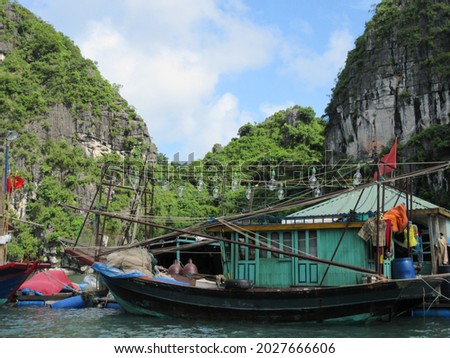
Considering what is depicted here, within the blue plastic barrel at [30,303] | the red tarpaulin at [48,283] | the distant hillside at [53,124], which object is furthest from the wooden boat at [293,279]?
the distant hillside at [53,124]

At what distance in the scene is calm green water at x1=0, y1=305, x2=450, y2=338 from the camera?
10695 millimetres

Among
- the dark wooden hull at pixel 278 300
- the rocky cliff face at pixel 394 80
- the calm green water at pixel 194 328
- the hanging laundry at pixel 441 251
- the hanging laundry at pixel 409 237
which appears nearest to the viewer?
the calm green water at pixel 194 328

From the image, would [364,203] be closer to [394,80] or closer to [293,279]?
[293,279]

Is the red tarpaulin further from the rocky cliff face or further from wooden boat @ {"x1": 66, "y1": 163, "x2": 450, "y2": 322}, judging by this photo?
the rocky cliff face

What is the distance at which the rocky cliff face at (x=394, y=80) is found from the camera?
38.6 meters

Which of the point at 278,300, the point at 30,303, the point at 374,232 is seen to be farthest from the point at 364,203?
the point at 30,303

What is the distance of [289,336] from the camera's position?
10.5m

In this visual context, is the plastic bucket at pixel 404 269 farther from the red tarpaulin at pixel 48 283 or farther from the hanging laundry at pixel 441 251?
the red tarpaulin at pixel 48 283

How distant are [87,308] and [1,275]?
8.97 ft

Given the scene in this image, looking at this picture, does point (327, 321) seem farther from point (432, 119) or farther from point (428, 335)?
point (432, 119)

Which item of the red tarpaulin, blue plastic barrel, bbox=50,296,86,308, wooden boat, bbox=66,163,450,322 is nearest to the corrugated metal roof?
wooden boat, bbox=66,163,450,322

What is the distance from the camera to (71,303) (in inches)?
628

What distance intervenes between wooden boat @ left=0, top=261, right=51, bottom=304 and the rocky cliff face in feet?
94.5

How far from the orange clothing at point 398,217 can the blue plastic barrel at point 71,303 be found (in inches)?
379
